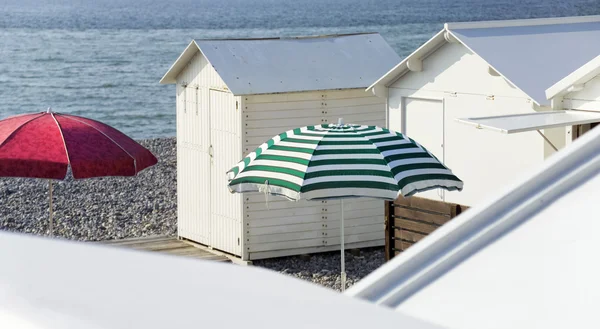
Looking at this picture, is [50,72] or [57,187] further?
[50,72]

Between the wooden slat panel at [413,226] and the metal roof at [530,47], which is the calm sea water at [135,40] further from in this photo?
the metal roof at [530,47]

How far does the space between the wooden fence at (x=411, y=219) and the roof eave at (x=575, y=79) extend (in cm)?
173

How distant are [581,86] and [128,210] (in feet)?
28.8

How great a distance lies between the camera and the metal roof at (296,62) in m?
11.3

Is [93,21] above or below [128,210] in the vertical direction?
above

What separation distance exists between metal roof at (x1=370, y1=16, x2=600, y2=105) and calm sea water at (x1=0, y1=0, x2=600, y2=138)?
2486cm

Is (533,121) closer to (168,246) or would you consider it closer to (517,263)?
(168,246)

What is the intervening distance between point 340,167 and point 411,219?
2797 mm

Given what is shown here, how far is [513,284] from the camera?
2379 millimetres

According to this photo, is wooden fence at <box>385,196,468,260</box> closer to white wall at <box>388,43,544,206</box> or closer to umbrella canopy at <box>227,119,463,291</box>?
white wall at <box>388,43,544,206</box>

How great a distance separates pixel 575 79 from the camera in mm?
8430

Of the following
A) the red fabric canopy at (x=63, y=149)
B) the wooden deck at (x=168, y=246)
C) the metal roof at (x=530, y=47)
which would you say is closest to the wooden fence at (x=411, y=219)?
the metal roof at (x=530, y=47)

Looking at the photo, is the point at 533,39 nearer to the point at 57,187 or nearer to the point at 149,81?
the point at 57,187

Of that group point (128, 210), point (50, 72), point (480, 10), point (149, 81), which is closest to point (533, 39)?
point (128, 210)
